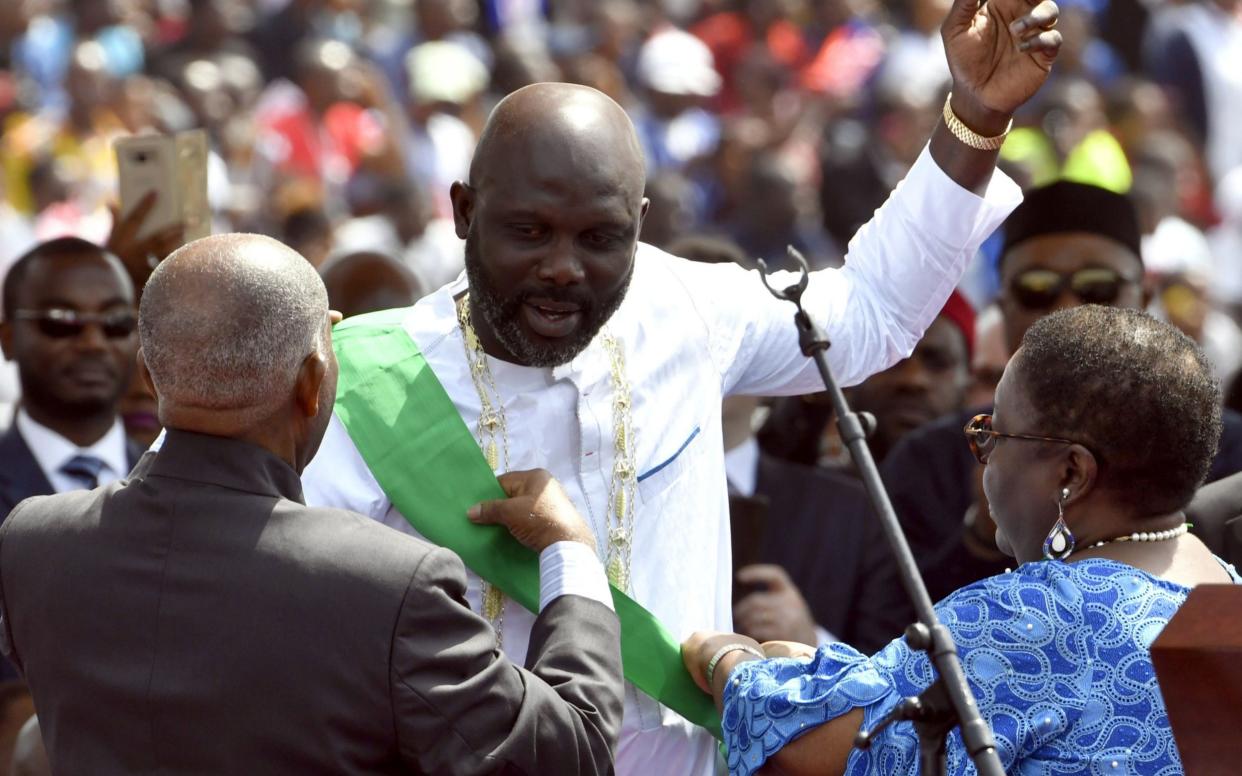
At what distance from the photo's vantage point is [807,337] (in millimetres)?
3367

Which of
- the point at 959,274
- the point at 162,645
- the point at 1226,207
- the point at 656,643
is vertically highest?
the point at 959,274

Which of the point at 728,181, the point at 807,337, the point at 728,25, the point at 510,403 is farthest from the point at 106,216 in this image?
the point at 807,337

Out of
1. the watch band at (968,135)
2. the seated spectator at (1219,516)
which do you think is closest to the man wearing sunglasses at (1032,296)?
the seated spectator at (1219,516)

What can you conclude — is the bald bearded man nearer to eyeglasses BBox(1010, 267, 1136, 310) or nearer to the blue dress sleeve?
the blue dress sleeve

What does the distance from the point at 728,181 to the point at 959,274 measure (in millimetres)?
9939

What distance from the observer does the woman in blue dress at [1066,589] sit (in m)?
3.34

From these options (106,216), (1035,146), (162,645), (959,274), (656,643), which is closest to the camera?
(162,645)

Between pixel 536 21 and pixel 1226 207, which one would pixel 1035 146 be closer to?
pixel 1226 207

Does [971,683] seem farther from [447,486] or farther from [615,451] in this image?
[447,486]

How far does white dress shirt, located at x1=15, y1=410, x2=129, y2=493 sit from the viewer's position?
6387 mm

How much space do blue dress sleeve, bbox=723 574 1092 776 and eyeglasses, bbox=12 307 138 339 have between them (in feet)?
11.3

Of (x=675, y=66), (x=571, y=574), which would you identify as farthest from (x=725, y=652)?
(x=675, y=66)

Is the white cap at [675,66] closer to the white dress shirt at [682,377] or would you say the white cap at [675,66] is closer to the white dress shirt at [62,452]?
the white dress shirt at [62,452]

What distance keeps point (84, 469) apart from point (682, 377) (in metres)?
3.03
